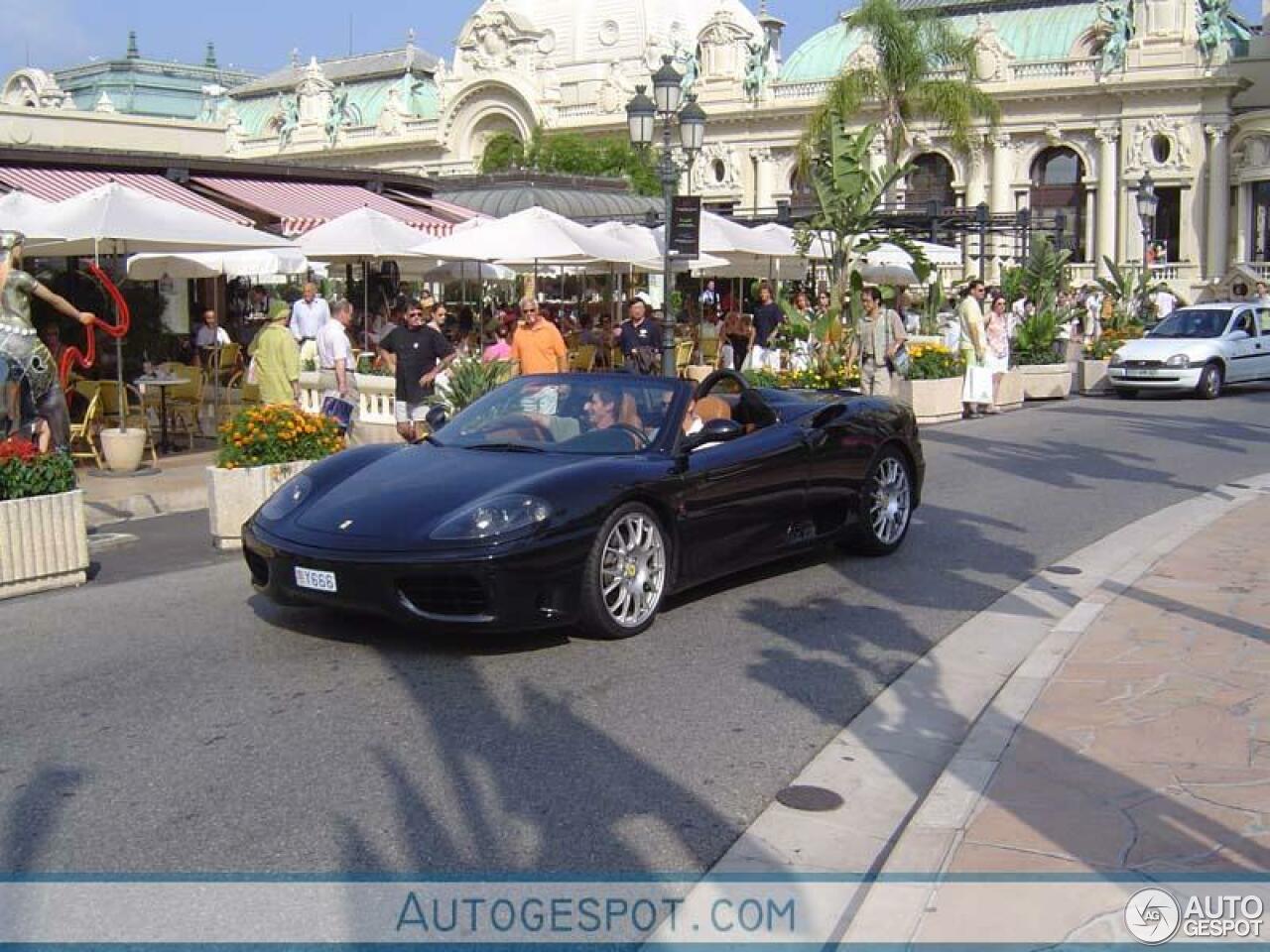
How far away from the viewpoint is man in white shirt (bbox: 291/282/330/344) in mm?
19031

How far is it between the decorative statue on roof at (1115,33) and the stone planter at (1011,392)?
3793 cm

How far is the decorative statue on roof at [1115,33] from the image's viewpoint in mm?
55000

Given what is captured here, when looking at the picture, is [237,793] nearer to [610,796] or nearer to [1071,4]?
[610,796]

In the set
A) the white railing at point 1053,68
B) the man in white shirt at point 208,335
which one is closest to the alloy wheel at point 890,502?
the man in white shirt at point 208,335

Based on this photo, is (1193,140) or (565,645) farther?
(1193,140)

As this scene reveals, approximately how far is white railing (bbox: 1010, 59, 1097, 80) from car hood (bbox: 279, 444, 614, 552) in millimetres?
54525

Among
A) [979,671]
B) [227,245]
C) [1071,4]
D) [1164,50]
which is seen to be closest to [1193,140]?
[1164,50]

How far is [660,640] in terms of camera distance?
719cm

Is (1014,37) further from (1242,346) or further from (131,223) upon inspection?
(131,223)

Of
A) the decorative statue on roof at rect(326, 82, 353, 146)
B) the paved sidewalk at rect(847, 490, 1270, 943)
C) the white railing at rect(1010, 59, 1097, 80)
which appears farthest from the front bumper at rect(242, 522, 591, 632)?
the decorative statue on roof at rect(326, 82, 353, 146)

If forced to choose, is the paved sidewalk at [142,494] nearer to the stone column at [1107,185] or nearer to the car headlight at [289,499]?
the car headlight at [289,499]

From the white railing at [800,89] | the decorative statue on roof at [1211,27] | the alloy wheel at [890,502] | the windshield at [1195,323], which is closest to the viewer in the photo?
the alloy wheel at [890,502]

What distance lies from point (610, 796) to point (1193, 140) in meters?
55.0

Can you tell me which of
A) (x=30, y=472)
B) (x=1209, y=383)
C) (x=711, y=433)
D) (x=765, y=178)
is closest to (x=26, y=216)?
(x=30, y=472)
